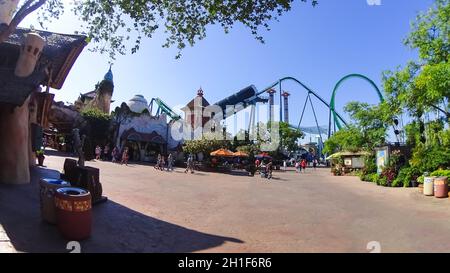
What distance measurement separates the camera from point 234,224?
29.7ft

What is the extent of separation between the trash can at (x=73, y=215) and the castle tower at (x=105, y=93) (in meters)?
44.7

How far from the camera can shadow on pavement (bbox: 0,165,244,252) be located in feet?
20.9

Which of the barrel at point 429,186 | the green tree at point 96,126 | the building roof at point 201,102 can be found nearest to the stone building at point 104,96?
the green tree at point 96,126

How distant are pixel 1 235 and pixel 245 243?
451 cm

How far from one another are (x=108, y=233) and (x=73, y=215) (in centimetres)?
107

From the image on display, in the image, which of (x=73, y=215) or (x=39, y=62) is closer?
(x=73, y=215)

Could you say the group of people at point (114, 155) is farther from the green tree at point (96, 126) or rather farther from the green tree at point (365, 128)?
the green tree at point (365, 128)

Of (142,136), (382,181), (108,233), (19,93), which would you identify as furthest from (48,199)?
(142,136)

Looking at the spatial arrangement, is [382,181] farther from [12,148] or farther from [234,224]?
[12,148]

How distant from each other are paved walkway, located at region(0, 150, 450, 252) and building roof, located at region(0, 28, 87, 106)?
3.01m

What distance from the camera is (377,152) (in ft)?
81.1

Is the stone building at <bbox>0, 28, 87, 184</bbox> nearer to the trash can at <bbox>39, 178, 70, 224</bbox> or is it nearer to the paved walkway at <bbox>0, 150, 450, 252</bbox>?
the paved walkway at <bbox>0, 150, 450, 252</bbox>

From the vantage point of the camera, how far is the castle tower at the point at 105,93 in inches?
1952
